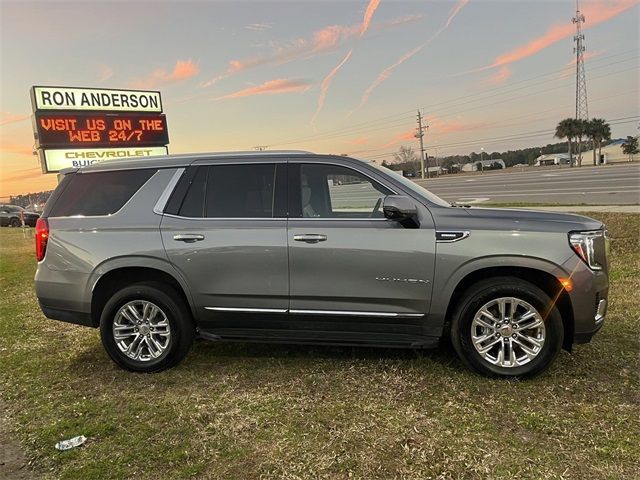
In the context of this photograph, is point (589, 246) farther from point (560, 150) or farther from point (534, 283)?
point (560, 150)

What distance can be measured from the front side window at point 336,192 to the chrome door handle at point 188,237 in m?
0.93

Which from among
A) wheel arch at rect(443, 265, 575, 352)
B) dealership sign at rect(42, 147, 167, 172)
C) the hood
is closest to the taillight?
wheel arch at rect(443, 265, 575, 352)

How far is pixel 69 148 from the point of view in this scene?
13469 mm

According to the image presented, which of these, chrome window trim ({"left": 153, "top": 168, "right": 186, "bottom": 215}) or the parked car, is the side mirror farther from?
the parked car

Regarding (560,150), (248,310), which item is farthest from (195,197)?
(560,150)

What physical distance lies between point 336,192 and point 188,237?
136 centimetres

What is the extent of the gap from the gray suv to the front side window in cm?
1

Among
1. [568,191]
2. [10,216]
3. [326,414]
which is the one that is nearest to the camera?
[326,414]

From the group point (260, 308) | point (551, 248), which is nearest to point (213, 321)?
point (260, 308)

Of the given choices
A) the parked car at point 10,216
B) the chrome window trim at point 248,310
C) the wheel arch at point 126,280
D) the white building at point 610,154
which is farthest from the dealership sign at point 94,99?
the white building at point 610,154

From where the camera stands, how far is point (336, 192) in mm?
4094

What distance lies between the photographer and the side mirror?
3.56 metres

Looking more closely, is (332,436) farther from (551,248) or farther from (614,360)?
(614,360)

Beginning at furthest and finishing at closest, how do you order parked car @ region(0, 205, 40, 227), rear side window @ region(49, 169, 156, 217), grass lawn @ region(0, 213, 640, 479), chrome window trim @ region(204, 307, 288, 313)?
1. parked car @ region(0, 205, 40, 227)
2. rear side window @ region(49, 169, 156, 217)
3. chrome window trim @ region(204, 307, 288, 313)
4. grass lawn @ region(0, 213, 640, 479)
